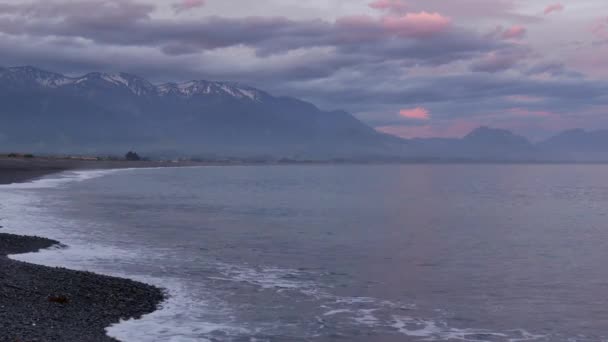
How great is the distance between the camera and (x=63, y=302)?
650 inches

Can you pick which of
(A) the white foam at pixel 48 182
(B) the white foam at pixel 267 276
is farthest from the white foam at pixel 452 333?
(A) the white foam at pixel 48 182

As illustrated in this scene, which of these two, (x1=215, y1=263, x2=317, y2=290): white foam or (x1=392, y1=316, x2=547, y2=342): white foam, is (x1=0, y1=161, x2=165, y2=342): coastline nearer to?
(x1=215, y1=263, x2=317, y2=290): white foam

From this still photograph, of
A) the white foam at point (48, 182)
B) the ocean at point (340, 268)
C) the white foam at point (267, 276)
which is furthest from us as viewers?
the white foam at point (48, 182)

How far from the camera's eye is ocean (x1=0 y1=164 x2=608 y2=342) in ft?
54.7

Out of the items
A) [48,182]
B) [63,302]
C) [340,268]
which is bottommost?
[48,182]

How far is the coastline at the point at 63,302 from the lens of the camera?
13664 mm

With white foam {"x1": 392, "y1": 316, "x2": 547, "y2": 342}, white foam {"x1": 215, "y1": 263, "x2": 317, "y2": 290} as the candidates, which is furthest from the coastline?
white foam {"x1": 392, "y1": 316, "x2": 547, "y2": 342}

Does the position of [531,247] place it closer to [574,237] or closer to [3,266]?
[574,237]

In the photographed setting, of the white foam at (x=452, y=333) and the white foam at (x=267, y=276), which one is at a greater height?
the white foam at (x=452, y=333)

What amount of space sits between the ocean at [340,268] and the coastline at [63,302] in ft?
2.19

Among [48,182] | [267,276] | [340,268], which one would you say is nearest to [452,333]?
[267,276]

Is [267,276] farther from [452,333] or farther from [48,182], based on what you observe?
[48,182]

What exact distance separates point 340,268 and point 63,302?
11680mm

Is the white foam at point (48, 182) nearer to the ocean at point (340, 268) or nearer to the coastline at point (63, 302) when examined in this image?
the ocean at point (340, 268)
